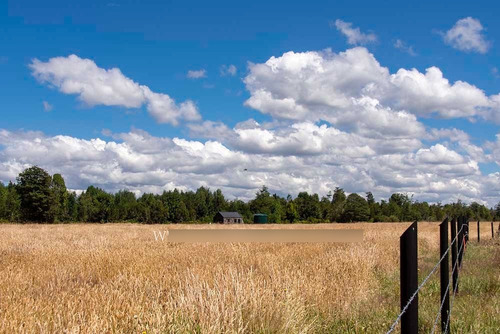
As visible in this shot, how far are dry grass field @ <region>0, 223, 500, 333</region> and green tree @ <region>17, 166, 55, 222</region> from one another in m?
68.9

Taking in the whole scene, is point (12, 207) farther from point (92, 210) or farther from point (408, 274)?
point (408, 274)

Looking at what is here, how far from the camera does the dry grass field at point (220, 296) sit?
5.20m

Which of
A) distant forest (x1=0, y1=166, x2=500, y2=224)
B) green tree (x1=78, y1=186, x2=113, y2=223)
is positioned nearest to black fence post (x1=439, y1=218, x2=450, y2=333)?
distant forest (x1=0, y1=166, x2=500, y2=224)

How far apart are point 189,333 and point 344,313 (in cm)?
290

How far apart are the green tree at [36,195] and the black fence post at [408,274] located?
79511 mm

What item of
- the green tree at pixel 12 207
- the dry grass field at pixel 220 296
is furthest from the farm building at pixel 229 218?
the dry grass field at pixel 220 296

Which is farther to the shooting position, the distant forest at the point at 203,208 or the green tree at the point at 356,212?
the green tree at the point at 356,212

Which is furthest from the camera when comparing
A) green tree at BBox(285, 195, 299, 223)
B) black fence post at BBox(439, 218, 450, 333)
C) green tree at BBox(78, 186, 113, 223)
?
green tree at BBox(285, 195, 299, 223)

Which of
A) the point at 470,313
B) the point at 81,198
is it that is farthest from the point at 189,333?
the point at 81,198

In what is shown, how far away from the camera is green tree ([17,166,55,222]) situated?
3004 inches

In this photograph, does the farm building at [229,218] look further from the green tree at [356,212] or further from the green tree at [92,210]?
the green tree at [356,212]

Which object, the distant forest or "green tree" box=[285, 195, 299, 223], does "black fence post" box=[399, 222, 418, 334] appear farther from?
"green tree" box=[285, 195, 299, 223]

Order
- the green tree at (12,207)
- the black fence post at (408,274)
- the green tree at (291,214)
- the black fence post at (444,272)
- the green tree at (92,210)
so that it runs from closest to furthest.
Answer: the black fence post at (408,274) < the black fence post at (444,272) < the green tree at (12,207) < the green tree at (92,210) < the green tree at (291,214)

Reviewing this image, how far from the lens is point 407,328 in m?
3.20
